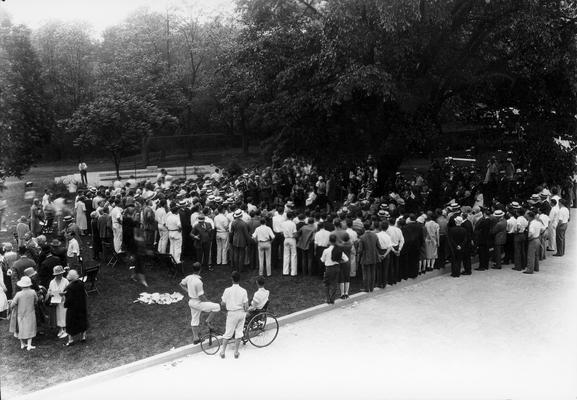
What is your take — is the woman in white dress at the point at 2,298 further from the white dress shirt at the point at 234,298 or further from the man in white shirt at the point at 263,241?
the man in white shirt at the point at 263,241

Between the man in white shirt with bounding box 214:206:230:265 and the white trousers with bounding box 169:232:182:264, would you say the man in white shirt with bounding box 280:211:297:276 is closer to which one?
the man in white shirt with bounding box 214:206:230:265

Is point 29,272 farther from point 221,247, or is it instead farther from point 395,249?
point 395,249

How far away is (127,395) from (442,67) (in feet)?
52.2

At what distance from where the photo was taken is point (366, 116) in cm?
1958

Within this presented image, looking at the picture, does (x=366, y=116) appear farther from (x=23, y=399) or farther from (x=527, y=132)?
(x=23, y=399)

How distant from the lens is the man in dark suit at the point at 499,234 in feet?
Answer: 50.0

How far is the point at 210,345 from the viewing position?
10.7 meters

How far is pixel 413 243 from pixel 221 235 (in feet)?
17.1

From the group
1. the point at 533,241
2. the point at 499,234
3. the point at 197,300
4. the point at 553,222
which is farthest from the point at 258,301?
the point at 553,222

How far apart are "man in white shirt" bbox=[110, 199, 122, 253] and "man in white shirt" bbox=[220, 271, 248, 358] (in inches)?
248

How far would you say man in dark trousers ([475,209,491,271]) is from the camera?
15.2 m

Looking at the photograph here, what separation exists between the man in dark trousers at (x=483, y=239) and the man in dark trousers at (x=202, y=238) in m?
7.40

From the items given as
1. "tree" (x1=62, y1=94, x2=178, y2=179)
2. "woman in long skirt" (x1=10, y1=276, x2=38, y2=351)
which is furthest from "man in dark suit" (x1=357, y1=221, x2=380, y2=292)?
"tree" (x1=62, y1=94, x2=178, y2=179)

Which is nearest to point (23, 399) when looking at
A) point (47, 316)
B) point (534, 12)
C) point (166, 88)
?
point (47, 316)
